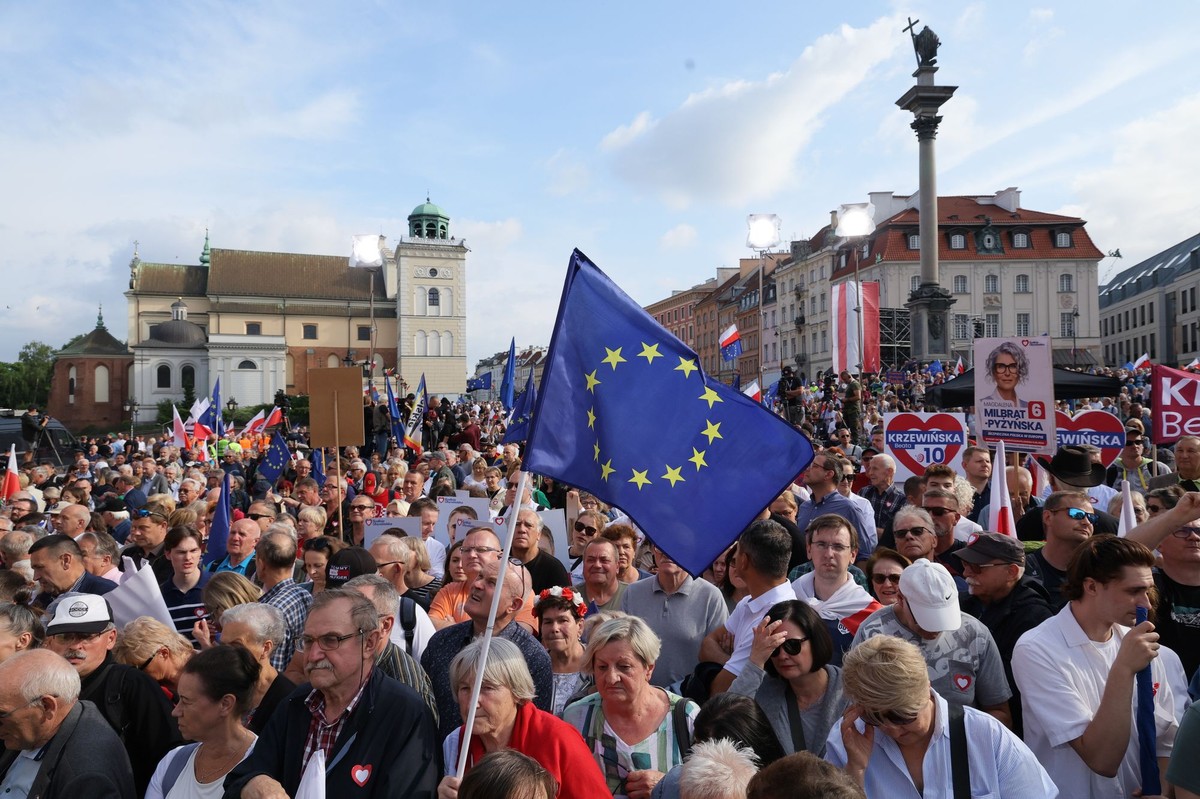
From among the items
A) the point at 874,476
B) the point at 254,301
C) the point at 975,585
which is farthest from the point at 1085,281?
the point at 254,301

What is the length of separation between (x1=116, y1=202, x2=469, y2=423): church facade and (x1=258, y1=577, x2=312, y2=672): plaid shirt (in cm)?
9205

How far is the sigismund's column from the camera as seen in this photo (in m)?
25.3

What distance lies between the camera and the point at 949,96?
2527 centimetres

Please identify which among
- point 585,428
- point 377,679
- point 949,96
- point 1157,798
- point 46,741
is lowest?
point 1157,798

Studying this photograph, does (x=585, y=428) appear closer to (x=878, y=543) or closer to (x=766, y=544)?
(x=766, y=544)

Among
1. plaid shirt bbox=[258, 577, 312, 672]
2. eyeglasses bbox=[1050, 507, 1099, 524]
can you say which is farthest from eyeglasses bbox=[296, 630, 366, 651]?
eyeglasses bbox=[1050, 507, 1099, 524]

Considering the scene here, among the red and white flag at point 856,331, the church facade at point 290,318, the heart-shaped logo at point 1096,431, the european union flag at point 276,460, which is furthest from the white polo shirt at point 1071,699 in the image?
the church facade at point 290,318

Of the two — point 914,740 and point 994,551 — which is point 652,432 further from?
point 994,551

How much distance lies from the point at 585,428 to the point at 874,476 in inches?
231

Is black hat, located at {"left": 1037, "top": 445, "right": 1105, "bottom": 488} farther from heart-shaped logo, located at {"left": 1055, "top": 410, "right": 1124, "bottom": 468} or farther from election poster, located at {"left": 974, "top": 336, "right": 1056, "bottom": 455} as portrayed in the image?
heart-shaped logo, located at {"left": 1055, "top": 410, "right": 1124, "bottom": 468}

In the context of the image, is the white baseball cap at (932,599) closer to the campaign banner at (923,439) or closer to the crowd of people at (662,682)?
the crowd of people at (662,682)

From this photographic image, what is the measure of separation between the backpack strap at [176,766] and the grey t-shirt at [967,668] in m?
2.69

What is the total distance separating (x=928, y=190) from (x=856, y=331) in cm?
662

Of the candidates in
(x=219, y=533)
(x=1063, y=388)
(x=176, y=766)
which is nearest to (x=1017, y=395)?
(x=1063, y=388)
